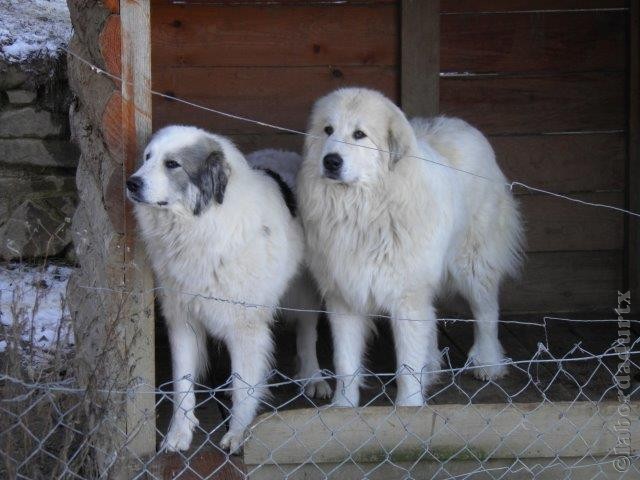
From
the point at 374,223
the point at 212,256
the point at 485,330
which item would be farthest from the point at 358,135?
the point at 485,330

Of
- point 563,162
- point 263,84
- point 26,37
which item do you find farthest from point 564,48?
point 26,37

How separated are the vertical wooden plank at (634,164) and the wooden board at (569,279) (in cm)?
12

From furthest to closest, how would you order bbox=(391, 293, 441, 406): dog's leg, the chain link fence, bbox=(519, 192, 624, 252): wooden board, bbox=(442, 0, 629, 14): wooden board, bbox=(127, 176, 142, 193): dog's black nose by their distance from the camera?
1. bbox=(519, 192, 624, 252): wooden board
2. bbox=(442, 0, 629, 14): wooden board
3. bbox=(391, 293, 441, 406): dog's leg
4. the chain link fence
5. bbox=(127, 176, 142, 193): dog's black nose

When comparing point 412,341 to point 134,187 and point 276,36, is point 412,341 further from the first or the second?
point 276,36

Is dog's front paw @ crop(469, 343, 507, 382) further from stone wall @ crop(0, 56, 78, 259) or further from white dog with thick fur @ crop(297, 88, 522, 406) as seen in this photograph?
stone wall @ crop(0, 56, 78, 259)

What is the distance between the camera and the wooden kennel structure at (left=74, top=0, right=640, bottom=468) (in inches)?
215

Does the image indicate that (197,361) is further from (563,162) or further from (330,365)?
(563,162)

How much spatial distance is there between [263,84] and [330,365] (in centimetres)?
165

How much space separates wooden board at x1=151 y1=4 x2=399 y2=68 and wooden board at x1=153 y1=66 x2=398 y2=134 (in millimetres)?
52

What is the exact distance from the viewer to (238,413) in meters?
4.16

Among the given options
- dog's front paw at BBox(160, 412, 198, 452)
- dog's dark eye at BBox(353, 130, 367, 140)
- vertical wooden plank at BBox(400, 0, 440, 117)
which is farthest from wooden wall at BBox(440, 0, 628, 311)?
dog's front paw at BBox(160, 412, 198, 452)

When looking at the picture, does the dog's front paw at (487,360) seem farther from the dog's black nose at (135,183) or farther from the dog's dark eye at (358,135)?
the dog's black nose at (135,183)

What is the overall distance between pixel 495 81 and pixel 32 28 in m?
2.99

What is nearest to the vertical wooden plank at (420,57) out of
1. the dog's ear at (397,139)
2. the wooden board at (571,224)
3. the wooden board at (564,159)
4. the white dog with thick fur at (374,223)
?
the wooden board at (564,159)
